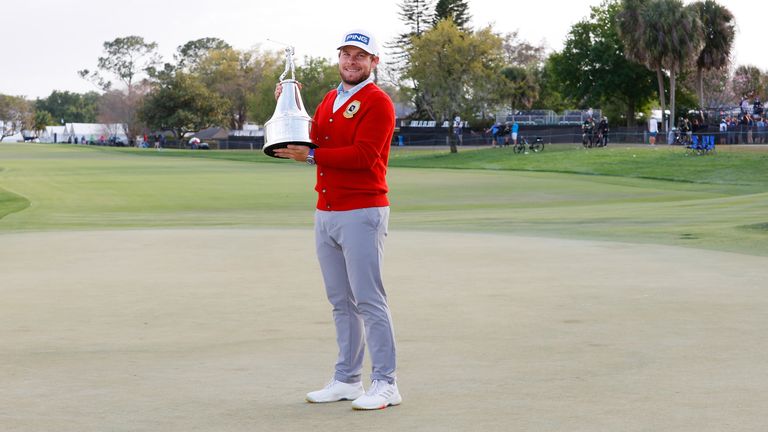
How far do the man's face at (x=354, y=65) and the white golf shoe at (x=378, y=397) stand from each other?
6.15 feet

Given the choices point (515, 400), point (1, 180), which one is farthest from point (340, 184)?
point (1, 180)

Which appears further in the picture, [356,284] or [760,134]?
[760,134]

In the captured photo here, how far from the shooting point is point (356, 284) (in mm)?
6973

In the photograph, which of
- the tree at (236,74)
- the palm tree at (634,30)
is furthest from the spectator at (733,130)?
the tree at (236,74)

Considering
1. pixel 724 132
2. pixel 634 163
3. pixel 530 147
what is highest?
pixel 724 132

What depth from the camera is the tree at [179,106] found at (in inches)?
5851

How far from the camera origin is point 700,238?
18.6 meters

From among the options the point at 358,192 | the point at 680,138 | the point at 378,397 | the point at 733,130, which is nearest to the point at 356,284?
the point at 358,192

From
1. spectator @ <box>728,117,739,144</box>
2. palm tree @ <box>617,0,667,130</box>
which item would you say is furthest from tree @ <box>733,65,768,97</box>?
spectator @ <box>728,117,739,144</box>

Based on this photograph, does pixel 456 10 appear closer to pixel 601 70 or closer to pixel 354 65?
pixel 601 70

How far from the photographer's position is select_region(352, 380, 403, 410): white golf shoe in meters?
6.80

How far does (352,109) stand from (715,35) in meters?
83.2

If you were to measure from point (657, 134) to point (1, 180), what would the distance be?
40700 mm

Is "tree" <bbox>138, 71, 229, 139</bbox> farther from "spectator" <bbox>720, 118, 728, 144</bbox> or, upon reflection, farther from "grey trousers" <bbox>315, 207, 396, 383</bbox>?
"grey trousers" <bbox>315, 207, 396, 383</bbox>
